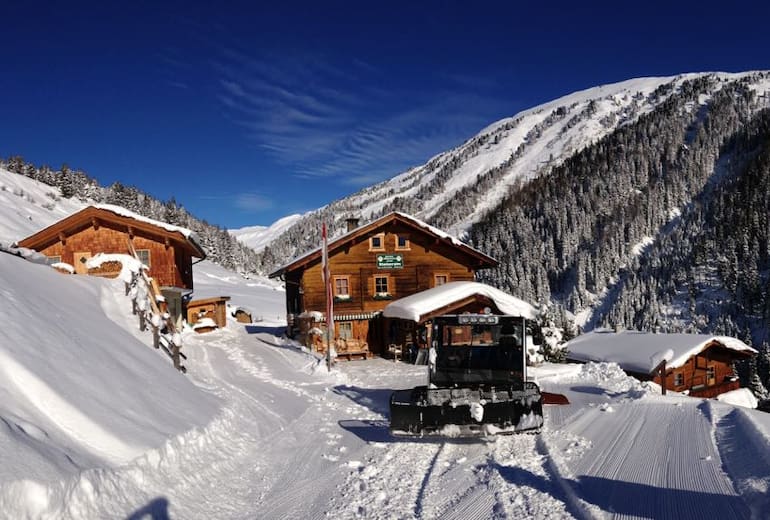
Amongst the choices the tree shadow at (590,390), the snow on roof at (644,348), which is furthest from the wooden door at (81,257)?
the snow on roof at (644,348)

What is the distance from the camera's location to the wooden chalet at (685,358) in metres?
32.2

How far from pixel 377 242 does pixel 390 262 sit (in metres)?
1.30

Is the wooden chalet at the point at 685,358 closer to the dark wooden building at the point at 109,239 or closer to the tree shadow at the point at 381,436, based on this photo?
the tree shadow at the point at 381,436

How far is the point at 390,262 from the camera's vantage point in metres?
28.3

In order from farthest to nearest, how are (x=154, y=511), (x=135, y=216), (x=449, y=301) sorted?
(x=135, y=216) → (x=449, y=301) → (x=154, y=511)

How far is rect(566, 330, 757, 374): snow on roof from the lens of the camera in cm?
3203

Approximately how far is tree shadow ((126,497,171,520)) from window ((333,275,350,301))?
70.4 ft

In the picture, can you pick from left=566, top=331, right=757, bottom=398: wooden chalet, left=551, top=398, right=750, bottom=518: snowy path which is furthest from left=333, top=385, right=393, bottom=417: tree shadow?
left=566, top=331, right=757, bottom=398: wooden chalet

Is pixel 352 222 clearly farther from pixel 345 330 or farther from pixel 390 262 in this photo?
pixel 345 330

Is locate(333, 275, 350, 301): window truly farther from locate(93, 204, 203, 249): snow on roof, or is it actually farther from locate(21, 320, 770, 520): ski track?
locate(21, 320, 770, 520): ski track

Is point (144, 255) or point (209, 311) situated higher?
Answer: point (144, 255)

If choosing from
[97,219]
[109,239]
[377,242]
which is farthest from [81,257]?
[377,242]

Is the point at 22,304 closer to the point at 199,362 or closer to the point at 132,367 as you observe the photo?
the point at 132,367

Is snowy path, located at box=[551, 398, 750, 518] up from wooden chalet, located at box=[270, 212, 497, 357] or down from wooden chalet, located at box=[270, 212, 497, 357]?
down
